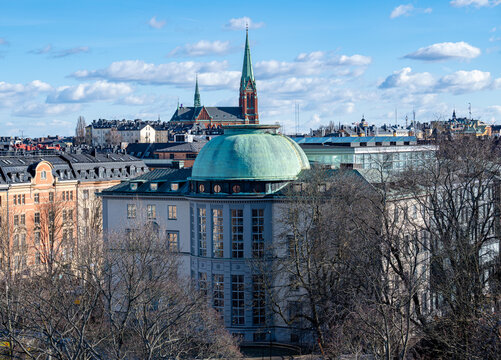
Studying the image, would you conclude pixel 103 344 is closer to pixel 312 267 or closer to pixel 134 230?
pixel 312 267


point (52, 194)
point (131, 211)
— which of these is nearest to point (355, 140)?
point (131, 211)

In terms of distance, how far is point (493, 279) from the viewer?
150 ft

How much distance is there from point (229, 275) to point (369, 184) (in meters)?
13.9

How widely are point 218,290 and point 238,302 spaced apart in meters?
2.01

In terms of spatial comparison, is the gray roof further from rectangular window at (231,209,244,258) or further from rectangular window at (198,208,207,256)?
rectangular window at (231,209,244,258)

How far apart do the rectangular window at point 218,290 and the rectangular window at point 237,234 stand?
2333 mm

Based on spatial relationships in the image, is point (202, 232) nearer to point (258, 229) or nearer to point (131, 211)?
point (258, 229)

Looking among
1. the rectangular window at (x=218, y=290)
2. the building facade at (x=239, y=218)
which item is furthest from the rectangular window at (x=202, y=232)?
the rectangular window at (x=218, y=290)

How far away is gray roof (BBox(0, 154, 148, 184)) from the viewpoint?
10106 centimetres

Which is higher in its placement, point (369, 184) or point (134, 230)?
point (369, 184)

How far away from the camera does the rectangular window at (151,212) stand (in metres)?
70.2

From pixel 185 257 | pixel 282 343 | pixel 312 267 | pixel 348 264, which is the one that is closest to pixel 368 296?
pixel 348 264

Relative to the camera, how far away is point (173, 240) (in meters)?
69.1

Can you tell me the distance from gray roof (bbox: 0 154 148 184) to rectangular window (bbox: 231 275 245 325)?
47.4m
